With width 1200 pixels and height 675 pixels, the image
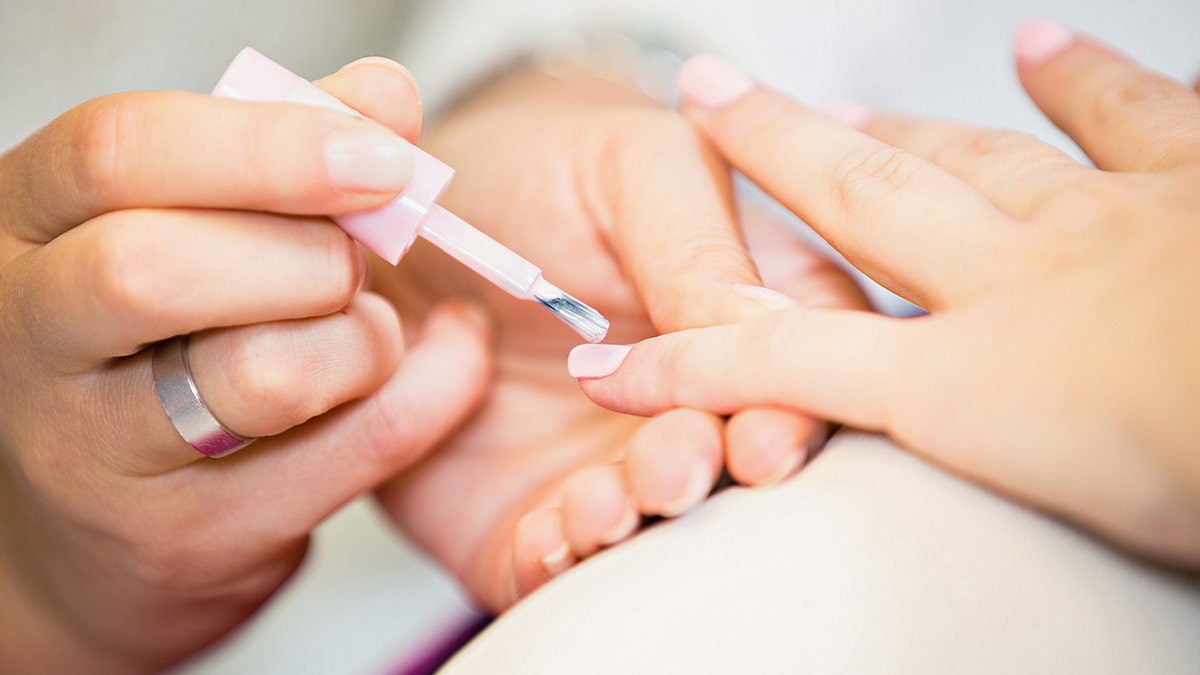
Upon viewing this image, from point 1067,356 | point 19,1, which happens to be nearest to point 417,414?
point 1067,356

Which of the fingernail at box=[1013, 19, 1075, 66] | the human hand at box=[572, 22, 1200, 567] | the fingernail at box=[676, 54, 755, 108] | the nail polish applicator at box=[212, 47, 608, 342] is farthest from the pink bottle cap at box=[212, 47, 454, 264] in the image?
the fingernail at box=[1013, 19, 1075, 66]

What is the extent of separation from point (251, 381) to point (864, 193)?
0.97 ft

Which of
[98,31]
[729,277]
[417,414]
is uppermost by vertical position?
[98,31]

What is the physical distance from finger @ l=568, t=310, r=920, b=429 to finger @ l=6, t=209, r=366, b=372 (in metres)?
0.15

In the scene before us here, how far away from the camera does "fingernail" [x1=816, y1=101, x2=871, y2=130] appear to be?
1.96ft

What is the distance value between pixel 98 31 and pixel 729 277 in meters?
0.60

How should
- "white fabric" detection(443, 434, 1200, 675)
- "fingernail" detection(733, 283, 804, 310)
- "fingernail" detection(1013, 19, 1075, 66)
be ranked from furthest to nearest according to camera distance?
"fingernail" detection(1013, 19, 1075, 66), "fingernail" detection(733, 283, 804, 310), "white fabric" detection(443, 434, 1200, 675)

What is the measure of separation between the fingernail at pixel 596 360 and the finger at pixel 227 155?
0.12m

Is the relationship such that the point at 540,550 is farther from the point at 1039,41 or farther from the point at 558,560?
the point at 1039,41

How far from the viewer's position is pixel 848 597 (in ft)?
0.97

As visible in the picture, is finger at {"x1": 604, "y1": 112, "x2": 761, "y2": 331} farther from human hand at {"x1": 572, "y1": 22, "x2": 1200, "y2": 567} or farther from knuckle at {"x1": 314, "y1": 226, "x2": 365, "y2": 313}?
knuckle at {"x1": 314, "y1": 226, "x2": 365, "y2": 313}

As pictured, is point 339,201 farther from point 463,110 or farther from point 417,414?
point 463,110

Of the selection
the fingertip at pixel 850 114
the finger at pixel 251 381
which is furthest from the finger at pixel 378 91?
the fingertip at pixel 850 114

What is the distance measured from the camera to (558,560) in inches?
15.8
